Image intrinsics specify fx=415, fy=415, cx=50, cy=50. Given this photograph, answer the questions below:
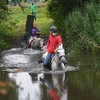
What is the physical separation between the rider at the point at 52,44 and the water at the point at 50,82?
2.86 ft

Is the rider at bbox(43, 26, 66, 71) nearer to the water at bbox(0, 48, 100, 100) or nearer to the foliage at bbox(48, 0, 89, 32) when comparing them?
the water at bbox(0, 48, 100, 100)

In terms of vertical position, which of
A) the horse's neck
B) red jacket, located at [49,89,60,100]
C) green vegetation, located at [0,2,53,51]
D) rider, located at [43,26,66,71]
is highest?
green vegetation, located at [0,2,53,51]

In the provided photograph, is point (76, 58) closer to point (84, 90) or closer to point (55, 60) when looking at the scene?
point (55, 60)

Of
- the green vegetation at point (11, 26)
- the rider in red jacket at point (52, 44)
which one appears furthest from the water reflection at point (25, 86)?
the green vegetation at point (11, 26)

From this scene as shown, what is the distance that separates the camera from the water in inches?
470

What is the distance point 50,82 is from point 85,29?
801cm

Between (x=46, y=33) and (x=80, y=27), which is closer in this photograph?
(x=80, y=27)

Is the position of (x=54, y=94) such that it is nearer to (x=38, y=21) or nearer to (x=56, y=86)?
(x=56, y=86)

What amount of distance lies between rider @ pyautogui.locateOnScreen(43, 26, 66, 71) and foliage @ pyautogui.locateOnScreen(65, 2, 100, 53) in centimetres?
430

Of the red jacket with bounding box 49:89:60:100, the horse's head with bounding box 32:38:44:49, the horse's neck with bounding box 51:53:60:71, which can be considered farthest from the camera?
the horse's head with bounding box 32:38:44:49

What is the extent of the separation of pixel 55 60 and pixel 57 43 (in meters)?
0.71

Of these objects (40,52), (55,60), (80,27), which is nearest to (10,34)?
(40,52)

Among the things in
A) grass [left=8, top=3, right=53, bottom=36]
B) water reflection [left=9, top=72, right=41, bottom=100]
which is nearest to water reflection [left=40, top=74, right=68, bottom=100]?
water reflection [left=9, top=72, right=41, bottom=100]

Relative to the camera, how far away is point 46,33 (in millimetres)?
31328
